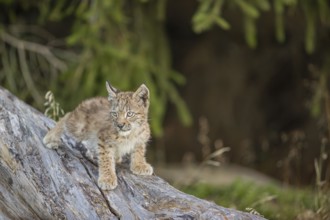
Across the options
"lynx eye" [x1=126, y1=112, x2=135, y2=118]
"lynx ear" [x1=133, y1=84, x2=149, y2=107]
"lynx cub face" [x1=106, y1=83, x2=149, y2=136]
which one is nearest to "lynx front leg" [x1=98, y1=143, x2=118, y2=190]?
"lynx cub face" [x1=106, y1=83, x2=149, y2=136]

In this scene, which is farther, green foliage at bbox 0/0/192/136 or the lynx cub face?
green foliage at bbox 0/0/192/136

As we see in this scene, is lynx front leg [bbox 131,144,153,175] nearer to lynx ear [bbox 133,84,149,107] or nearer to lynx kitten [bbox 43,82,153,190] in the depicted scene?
lynx kitten [bbox 43,82,153,190]

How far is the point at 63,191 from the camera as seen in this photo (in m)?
4.42

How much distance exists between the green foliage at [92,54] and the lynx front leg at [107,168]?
292 centimetres

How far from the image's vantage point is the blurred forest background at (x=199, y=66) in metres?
7.76

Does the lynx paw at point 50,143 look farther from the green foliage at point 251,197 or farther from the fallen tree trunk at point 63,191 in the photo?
the green foliage at point 251,197

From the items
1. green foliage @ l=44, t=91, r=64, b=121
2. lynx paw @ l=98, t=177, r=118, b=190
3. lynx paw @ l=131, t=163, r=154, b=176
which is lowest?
lynx paw @ l=98, t=177, r=118, b=190

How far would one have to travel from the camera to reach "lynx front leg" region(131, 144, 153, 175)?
477 centimetres

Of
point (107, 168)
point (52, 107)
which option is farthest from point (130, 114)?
point (52, 107)

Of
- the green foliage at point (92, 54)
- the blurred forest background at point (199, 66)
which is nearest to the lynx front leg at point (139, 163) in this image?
the blurred forest background at point (199, 66)

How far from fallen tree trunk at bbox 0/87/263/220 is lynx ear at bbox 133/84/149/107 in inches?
20.1

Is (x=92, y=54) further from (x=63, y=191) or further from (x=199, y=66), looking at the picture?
(x=199, y=66)

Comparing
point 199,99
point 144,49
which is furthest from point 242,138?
point 144,49

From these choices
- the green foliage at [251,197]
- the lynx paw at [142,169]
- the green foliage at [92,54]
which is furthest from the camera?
the green foliage at [92,54]
